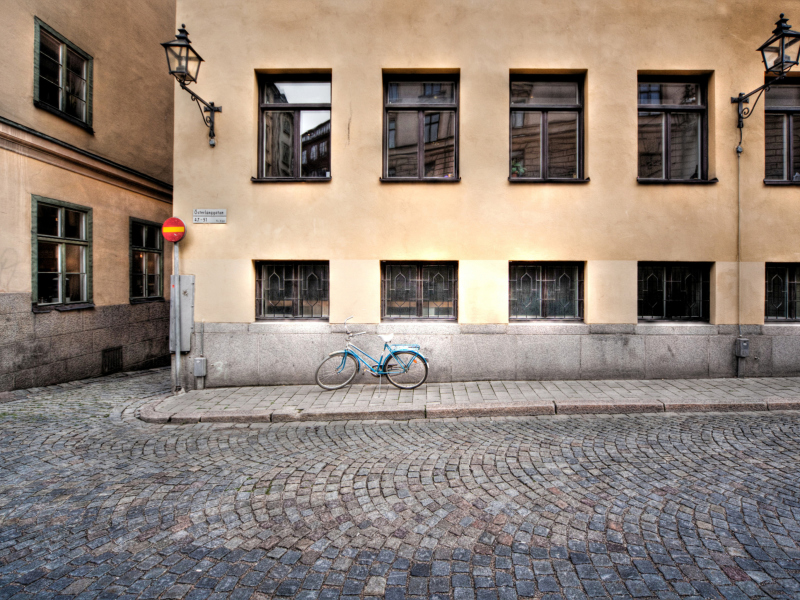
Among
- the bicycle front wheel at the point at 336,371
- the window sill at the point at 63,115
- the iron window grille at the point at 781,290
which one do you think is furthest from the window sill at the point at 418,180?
the window sill at the point at 63,115

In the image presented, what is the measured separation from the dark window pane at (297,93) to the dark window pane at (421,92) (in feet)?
4.16

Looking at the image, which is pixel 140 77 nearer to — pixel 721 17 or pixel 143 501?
pixel 143 501

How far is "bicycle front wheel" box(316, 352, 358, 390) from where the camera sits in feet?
24.2

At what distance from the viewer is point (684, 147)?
8.18 m

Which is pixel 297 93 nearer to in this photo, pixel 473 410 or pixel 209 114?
pixel 209 114

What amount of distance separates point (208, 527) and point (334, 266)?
5.12 meters

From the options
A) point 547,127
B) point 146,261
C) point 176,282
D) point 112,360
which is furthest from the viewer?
point 146,261

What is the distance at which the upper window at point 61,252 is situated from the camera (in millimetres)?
8375

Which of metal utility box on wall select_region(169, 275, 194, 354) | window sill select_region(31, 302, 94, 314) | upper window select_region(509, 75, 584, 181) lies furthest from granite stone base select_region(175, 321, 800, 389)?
window sill select_region(31, 302, 94, 314)

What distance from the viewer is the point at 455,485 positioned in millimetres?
3889

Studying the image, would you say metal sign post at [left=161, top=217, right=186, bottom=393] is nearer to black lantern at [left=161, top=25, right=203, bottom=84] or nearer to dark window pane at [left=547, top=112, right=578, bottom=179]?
black lantern at [left=161, top=25, right=203, bottom=84]

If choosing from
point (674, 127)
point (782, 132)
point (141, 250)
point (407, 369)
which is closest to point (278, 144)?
point (407, 369)

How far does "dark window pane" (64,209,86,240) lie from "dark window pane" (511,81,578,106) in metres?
9.57

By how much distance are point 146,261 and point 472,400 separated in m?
9.63
